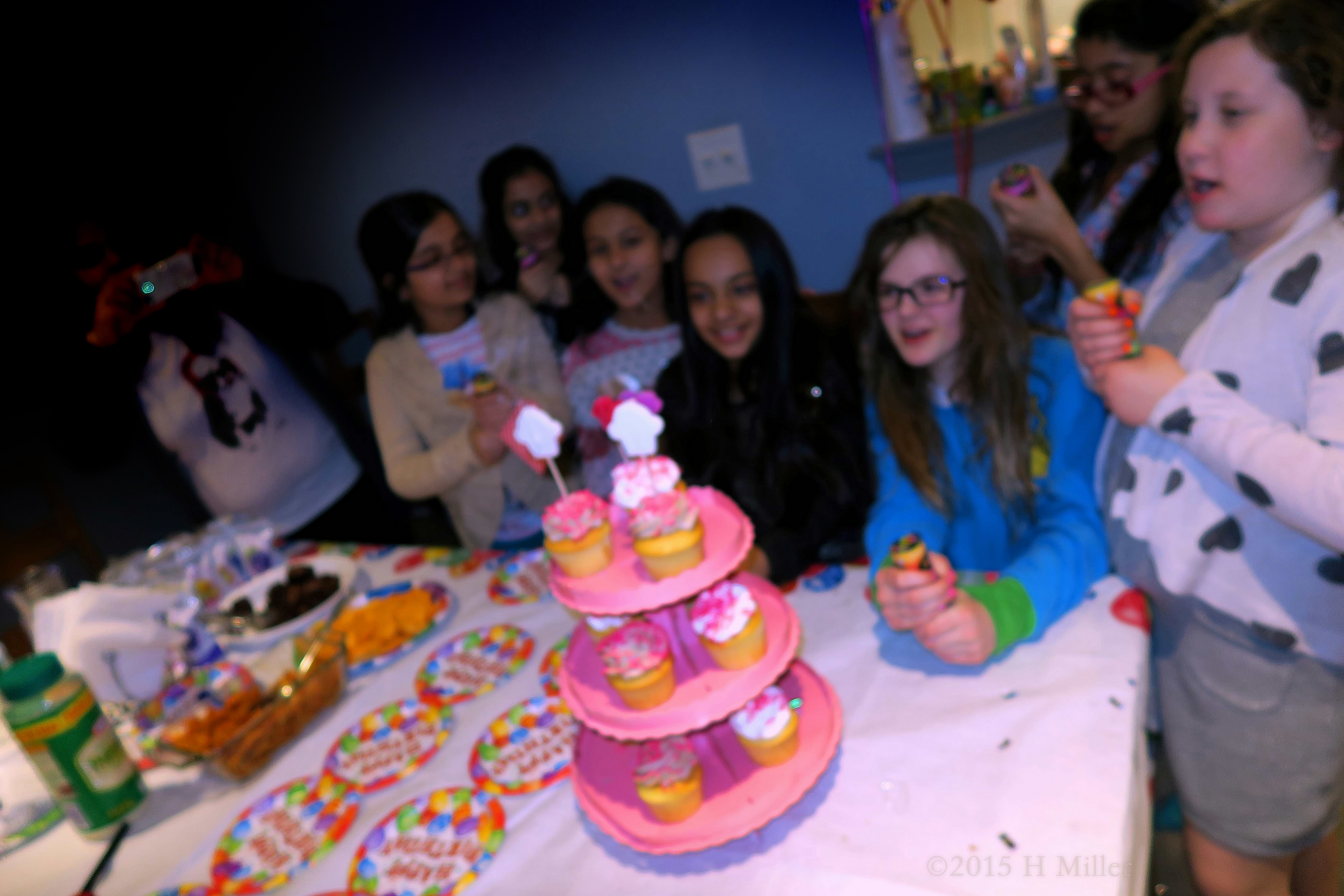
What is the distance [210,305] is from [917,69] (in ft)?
6.08

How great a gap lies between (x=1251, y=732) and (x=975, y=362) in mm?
694

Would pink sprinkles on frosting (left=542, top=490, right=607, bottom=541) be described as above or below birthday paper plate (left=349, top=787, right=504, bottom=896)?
above

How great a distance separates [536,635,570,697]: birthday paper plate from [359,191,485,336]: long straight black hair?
105cm

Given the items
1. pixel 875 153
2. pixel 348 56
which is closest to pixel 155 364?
pixel 348 56

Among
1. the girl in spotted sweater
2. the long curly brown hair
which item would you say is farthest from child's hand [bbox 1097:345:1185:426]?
the long curly brown hair

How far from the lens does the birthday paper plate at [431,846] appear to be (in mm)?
952

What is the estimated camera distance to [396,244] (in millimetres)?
1856

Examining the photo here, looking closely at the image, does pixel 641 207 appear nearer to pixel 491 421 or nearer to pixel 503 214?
pixel 503 214

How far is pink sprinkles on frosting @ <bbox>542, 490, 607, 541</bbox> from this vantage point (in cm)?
92

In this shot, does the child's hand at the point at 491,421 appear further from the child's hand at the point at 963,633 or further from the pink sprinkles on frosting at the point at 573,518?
the child's hand at the point at 963,633

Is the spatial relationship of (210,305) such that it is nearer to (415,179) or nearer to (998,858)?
(415,179)

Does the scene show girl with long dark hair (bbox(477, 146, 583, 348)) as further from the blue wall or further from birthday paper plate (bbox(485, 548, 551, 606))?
birthday paper plate (bbox(485, 548, 551, 606))

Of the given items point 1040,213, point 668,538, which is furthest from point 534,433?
point 1040,213

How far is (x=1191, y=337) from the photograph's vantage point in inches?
41.9
